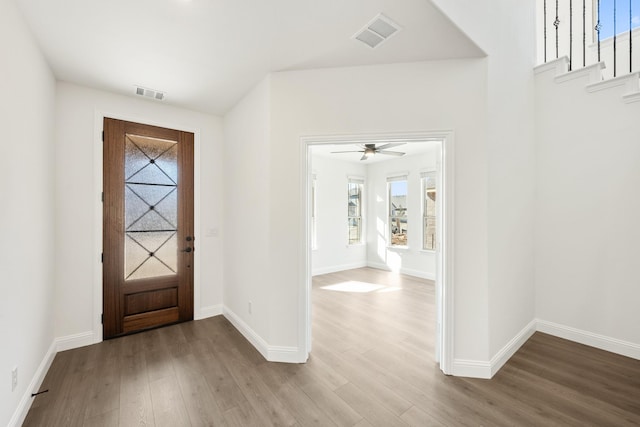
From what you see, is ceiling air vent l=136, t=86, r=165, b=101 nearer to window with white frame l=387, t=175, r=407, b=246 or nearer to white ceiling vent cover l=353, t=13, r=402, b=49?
white ceiling vent cover l=353, t=13, r=402, b=49

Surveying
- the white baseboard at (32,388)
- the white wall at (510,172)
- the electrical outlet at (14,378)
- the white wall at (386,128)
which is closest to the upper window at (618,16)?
the white wall at (510,172)

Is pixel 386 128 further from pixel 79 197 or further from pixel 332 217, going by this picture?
pixel 332 217

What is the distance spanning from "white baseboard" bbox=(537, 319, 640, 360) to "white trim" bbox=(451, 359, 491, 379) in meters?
1.52

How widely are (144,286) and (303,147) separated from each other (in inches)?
102

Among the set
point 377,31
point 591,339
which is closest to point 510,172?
point 377,31

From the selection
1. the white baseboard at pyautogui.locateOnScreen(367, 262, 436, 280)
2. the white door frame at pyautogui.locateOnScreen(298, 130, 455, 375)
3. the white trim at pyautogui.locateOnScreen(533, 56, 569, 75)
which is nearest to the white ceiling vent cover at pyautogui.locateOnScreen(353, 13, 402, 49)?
the white door frame at pyautogui.locateOnScreen(298, 130, 455, 375)

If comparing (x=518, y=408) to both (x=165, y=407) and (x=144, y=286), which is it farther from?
(x=144, y=286)

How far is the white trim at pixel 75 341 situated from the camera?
9.11 feet

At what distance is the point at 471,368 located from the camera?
7.60 feet

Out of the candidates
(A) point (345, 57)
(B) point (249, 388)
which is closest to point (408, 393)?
(B) point (249, 388)

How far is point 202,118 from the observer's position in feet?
12.0

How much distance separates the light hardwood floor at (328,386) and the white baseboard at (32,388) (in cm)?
5

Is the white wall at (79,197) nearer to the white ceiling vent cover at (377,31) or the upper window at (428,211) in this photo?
the white ceiling vent cover at (377,31)

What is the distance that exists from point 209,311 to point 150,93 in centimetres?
284
